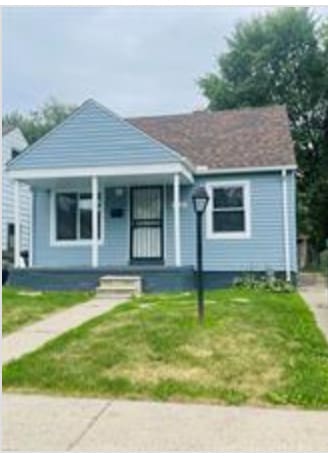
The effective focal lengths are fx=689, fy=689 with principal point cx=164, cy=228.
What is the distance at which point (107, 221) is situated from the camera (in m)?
18.5

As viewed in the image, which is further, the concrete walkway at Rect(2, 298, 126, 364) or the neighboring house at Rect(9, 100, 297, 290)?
the neighboring house at Rect(9, 100, 297, 290)

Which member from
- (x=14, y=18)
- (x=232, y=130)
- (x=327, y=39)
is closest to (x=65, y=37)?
(x=14, y=18)

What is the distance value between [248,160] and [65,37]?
34.1ft

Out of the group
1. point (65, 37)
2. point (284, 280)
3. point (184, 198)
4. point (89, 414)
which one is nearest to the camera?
point (89, 414)

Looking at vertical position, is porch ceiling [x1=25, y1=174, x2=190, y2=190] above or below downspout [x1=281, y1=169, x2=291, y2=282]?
above

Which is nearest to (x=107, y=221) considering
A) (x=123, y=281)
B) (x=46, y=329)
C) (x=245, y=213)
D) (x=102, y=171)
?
(x=102, y=171)

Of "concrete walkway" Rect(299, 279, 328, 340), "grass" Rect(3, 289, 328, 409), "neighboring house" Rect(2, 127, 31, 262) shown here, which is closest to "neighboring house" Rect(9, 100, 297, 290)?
"concrete walkway" Rect(299, 279, 328, 340)

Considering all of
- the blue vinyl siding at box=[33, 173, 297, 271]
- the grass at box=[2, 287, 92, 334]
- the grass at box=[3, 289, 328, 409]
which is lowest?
the grass at box=[3, 289, 328, 409]

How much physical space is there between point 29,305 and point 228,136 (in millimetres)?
9288

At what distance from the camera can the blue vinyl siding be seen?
17469mm

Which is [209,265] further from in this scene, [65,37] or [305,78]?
[305,78]

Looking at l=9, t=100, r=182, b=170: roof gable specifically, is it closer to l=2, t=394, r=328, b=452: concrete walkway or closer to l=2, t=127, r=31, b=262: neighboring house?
l=2, t=127, r=31, b=262: neighboring house

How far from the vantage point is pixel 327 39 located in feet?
112

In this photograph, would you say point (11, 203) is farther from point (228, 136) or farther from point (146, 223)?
point (228, 136)
